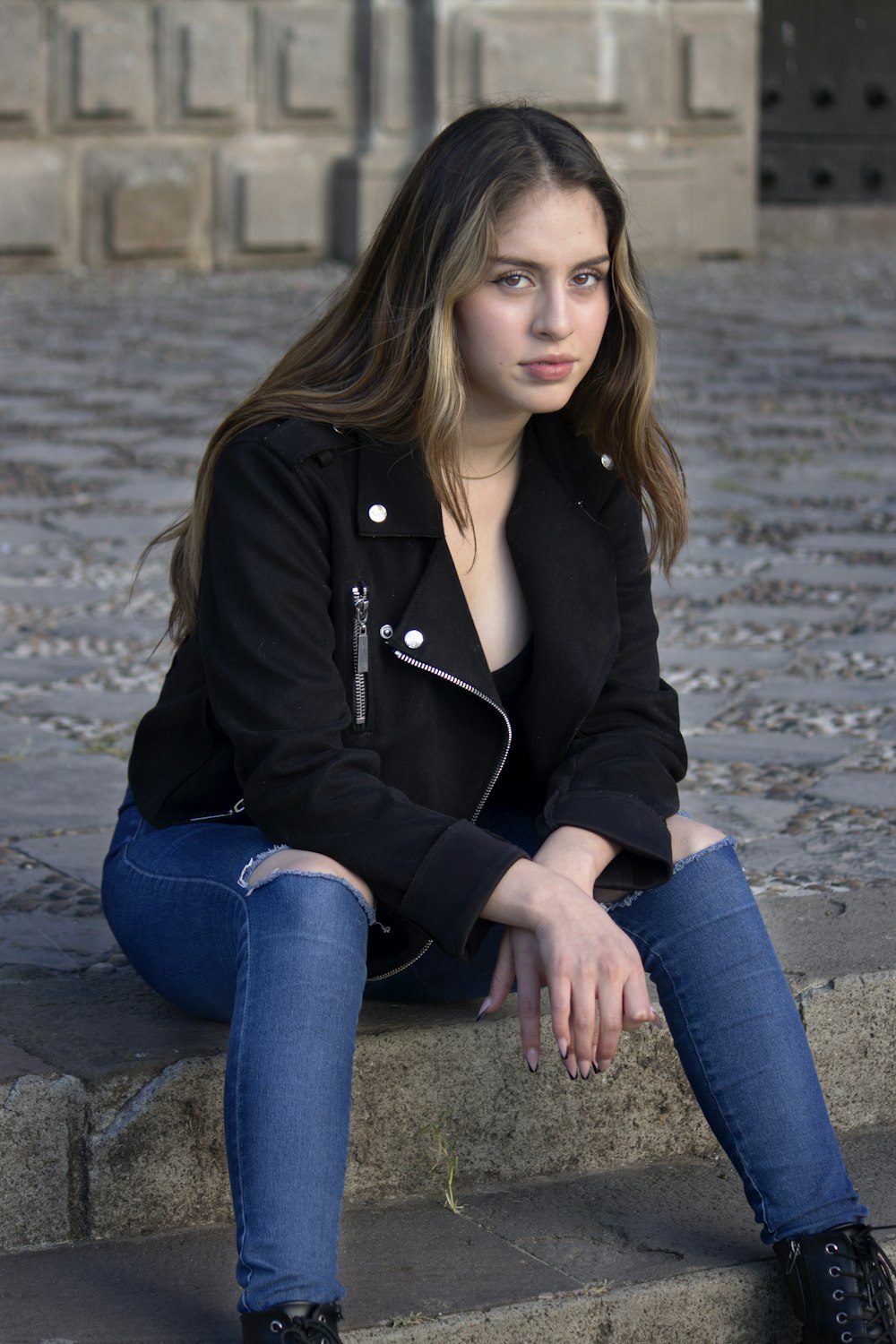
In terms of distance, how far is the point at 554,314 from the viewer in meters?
2.24

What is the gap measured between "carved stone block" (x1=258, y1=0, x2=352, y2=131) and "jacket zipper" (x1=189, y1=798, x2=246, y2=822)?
30.8 feet

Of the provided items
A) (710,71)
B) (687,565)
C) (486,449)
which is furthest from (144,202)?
(486,449)

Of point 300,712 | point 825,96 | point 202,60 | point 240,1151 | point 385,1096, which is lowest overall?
point 385,1096

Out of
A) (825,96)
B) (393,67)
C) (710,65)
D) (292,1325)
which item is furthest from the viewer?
(825,96)

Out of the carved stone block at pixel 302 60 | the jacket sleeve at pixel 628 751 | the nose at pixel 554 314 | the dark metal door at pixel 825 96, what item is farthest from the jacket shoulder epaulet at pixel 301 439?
the dark metal door at pixel 825 96

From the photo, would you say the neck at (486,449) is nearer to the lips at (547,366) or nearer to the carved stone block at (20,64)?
the lips at (547,366)

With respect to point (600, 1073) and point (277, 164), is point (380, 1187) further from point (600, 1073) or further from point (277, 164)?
point (277, 164)

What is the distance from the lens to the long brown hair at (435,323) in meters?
2.23

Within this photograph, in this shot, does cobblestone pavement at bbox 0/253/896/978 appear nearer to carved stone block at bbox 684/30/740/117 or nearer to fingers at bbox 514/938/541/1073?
fingers at bbox 514/938/541/1073

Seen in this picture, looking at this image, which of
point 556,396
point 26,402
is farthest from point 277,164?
point 556,396

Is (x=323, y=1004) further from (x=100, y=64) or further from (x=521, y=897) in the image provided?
(x=100, y=64)

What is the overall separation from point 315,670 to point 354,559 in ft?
0.50

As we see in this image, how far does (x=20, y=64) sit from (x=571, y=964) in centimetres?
949

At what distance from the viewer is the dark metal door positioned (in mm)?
12742
